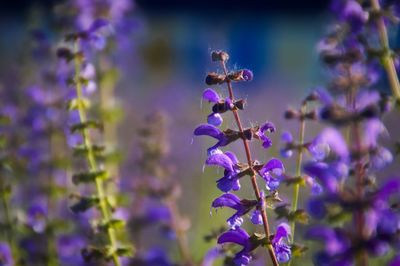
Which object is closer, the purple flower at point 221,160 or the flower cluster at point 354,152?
the flower cluster at point 354,152

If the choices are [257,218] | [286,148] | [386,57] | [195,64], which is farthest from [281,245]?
[195,64]

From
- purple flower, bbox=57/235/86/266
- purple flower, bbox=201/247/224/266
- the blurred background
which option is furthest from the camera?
the blurred background

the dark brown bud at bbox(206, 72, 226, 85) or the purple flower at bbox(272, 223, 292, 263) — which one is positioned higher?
the dark brown bud at bbox(206, 72, 226, 85)

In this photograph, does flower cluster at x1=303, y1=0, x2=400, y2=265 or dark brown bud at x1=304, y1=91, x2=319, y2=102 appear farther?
dark brown bud at x1=304, y1=91, x2=319, y2=102

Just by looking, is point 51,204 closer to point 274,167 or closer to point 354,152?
point 274,167

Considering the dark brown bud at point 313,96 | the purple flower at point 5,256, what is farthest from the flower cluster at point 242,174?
the purple flower at point 5,256

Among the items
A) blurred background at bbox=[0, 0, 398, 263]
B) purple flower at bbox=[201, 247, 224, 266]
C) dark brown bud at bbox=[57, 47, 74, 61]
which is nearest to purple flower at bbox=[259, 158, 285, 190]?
blurred background at bbox=[0, 0, 398, 263]

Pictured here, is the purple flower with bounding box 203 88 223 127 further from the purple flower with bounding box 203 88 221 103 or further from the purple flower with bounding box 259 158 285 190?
the purple flower with bounding box 259 158 285 190

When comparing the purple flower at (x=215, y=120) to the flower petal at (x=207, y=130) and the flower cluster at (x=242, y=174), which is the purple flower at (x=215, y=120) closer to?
the flower cluster at (x=242, y=174)
